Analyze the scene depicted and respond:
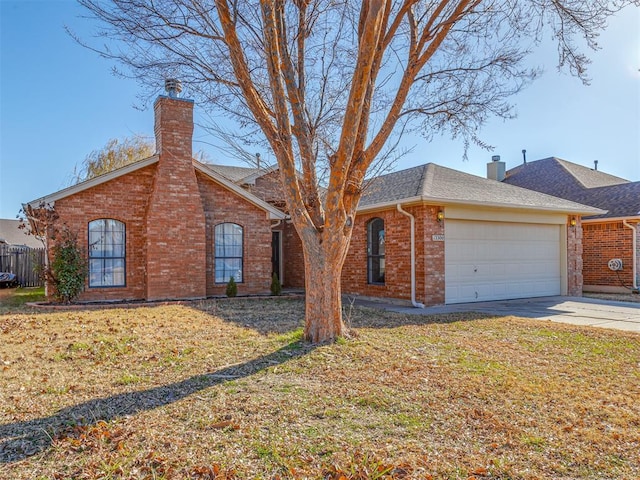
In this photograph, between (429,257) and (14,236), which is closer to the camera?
(429,257)

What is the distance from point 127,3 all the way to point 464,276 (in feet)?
31.1

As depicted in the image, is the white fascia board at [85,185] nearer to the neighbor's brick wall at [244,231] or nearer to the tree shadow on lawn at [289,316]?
the neighbor's brick wall at [244,231]

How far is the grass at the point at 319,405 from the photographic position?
2.96m

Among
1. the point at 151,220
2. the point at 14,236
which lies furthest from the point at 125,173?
the point at 14,236

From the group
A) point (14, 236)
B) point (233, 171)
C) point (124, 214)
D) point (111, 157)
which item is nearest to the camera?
point (124, 214)

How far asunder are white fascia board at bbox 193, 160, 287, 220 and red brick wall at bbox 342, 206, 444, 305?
2.87 metres

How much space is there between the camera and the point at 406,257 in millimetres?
11234

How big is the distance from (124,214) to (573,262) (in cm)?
1346

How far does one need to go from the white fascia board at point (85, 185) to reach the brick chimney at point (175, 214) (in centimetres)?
55

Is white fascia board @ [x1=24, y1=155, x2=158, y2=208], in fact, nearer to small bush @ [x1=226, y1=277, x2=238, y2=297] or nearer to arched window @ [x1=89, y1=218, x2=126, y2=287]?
arched window @ [x1=89, y1=218, x2=126, y2=287]

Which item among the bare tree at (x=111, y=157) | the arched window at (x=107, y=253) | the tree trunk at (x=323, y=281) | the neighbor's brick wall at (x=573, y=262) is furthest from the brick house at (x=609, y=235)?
the bare tree at (x=111, y=157)

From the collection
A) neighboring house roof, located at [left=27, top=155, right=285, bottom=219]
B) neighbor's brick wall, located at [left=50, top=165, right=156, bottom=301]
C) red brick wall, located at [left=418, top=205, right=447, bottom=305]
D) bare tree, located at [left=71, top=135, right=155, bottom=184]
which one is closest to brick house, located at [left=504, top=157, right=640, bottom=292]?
red brick wall, located at [left=418, top=205, right=447, bottom=305]

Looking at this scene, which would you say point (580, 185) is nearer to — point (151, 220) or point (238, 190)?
point (238, 190)

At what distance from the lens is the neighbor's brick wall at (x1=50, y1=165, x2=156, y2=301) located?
38.1 ft
